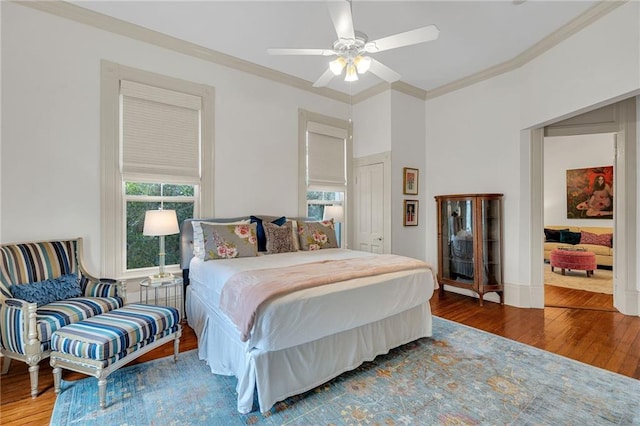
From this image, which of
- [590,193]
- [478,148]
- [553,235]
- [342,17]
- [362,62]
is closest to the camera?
[342,17]

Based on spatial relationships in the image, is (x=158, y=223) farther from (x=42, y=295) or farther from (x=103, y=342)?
(x=103, y=342)

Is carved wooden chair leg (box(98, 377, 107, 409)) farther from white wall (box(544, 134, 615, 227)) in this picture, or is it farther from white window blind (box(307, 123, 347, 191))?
white wall (box(544, 134, 615, 227))

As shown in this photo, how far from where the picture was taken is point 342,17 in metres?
2.15

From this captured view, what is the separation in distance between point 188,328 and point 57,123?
8.08 ft

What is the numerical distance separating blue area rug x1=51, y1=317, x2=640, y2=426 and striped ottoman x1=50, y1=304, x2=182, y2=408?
0.76 feet

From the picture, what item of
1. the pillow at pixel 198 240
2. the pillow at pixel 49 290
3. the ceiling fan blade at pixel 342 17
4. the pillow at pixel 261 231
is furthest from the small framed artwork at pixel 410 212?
the pillow at pixel 49 290

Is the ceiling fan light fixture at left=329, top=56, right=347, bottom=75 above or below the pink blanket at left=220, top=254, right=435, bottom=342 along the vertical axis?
above

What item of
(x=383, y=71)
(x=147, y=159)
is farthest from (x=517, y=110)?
(x=147, y=159)

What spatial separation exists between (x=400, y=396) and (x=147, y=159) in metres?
3.40

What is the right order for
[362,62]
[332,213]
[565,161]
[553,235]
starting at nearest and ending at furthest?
[362,62], [332,213], [553,235], [565,161]

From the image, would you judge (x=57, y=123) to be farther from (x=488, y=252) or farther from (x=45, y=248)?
(x=488, y=252)

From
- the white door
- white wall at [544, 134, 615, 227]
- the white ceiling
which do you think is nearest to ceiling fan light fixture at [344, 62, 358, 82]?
the white ceiling

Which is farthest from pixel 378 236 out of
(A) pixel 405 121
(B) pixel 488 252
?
(A) pixel 405 121

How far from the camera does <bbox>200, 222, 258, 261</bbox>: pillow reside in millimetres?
3084
